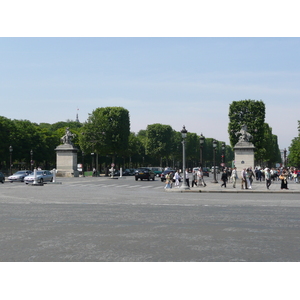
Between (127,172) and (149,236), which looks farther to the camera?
(127,172)

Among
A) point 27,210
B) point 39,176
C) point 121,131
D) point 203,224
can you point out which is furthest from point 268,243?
point 121,131

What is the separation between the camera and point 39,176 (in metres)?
45.9

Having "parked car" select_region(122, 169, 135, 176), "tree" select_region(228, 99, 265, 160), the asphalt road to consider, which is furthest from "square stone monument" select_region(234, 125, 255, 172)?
"parked car" select_region(122, 169, 135, 176)

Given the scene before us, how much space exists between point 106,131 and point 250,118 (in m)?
28.9

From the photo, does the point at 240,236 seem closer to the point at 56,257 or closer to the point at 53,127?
the point at 56,257

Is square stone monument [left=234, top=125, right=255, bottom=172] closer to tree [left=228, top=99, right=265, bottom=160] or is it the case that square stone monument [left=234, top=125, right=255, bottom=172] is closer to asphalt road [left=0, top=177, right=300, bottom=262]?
tree [left=228, top=99, right=265, bottom=160]

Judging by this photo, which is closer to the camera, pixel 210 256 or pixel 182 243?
pixel 210 256

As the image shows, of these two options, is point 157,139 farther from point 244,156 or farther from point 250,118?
point 244,156

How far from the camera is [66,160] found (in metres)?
68.0

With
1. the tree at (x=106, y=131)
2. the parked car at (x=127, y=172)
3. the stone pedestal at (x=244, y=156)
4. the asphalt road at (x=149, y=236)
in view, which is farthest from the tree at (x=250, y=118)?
the asphalt road at (x=149, y=236)

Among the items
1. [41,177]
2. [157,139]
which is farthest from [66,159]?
[157,139]

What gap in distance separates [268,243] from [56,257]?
4642mm

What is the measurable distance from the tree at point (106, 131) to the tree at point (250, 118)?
24612 millimetres

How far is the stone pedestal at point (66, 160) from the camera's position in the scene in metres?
67.6
